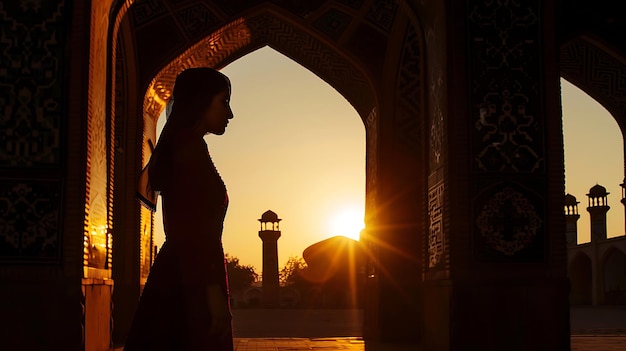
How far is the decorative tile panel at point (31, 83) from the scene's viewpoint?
215 inches

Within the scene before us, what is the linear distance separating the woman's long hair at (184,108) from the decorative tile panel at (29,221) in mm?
3524

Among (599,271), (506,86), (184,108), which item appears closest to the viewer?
(184,108)

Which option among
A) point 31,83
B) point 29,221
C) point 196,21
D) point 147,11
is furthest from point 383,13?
point 29,221

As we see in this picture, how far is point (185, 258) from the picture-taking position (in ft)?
6.58

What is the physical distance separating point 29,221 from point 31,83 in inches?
34.8

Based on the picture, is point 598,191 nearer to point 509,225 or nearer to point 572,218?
point 572,218

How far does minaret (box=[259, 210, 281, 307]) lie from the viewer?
63.3ft

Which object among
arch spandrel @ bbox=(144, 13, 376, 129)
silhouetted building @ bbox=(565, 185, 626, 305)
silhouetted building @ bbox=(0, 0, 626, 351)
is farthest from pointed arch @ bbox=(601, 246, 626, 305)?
silhouetted building @ bbox=(0, 0, 626, 351)

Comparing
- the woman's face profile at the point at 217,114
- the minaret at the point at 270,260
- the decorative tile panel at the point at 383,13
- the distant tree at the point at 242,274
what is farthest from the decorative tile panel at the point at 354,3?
the distant tree at the point at 242,274

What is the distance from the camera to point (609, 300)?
85.8ft

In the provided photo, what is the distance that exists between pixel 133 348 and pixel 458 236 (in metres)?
4.20

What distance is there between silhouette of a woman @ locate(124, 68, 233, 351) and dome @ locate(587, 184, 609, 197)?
31292mm

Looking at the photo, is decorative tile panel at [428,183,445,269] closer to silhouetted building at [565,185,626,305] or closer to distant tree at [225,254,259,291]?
silhouetted building at [565,185,626,305]

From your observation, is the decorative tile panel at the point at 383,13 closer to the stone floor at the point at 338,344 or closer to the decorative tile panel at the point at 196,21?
the decorative tile panel at the point at 196,21
